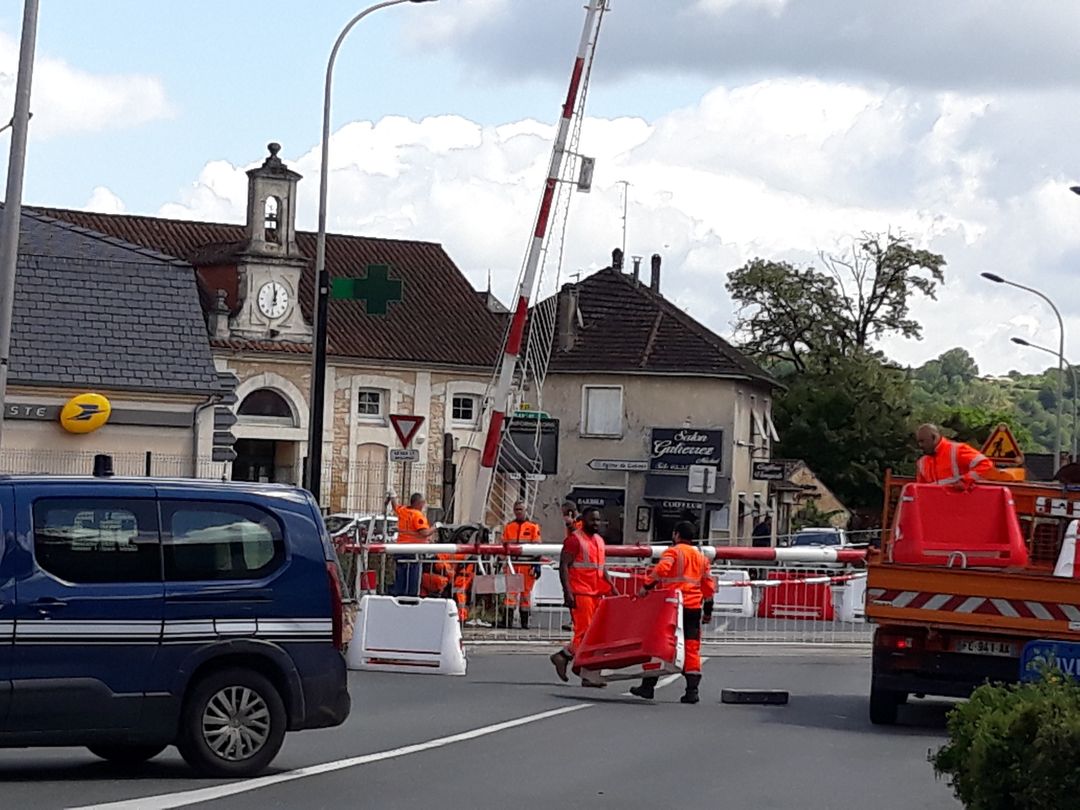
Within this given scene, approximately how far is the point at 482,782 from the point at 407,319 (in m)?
54.2

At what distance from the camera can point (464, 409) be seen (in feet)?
217

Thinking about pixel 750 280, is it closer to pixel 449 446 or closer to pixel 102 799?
pixel 449 446

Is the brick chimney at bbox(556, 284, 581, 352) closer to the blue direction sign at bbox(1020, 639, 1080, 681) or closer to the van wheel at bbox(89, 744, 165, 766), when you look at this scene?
the van wheel at bbox(89, 744, 165, 766)

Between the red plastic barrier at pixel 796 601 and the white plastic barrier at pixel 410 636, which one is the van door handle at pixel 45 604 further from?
the red plastic barrier at pixel 796 601

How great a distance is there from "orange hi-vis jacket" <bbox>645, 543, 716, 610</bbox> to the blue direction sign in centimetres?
975

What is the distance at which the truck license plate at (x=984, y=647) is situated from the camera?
16859 mm

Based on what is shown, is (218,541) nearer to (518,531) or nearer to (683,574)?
(683,574)

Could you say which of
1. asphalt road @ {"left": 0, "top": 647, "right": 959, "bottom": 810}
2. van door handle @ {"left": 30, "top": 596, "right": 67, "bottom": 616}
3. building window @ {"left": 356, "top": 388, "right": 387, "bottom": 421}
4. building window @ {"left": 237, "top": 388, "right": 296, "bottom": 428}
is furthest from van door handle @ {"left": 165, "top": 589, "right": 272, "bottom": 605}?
building window @ {"left": 356, "top": 388, "right": 387, "bottom": 421}

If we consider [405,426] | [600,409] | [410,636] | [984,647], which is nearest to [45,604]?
[984,647]

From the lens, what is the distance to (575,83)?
35.9m

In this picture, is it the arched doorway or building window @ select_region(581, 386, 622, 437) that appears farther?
building window @ select_region(581, 386, 622, 437)

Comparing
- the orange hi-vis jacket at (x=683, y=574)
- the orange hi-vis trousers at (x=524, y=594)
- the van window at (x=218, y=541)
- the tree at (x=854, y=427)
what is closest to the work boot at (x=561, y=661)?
the orange hi-vis jacket at (x=683, y=574)

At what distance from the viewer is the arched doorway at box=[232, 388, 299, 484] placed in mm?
60812

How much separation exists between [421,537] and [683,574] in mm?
8691
